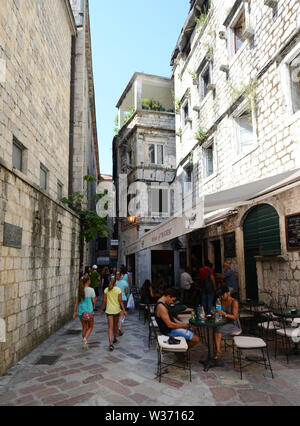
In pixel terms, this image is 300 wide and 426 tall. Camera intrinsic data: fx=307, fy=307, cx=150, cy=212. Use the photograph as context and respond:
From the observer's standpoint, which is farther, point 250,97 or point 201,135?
point 201,135

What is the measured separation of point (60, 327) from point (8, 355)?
3.82 meters

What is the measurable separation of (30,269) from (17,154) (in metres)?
2.85

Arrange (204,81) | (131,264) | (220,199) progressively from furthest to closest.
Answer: (131,264) < (204,81) < (220,199)

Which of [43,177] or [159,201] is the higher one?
[159,201]

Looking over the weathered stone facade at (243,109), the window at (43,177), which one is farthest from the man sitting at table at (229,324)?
the window at (43,177)

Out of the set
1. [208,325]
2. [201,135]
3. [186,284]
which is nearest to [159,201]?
[201,135]

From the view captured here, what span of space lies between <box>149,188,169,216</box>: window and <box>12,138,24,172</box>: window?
1171cm

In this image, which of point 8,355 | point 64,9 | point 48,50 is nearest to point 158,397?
point 8,355

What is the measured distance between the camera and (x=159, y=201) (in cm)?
1884

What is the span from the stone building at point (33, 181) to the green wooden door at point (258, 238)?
5.41 m

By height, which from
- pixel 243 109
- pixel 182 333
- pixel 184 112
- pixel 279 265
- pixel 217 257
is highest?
pixel 184 112

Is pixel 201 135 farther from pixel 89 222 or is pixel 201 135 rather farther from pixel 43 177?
pixel 43 177

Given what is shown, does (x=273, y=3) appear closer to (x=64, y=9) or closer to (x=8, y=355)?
(x=64, y=9)

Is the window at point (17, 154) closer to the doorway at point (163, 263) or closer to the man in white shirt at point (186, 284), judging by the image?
the man in white shirt at point (186, 284)
